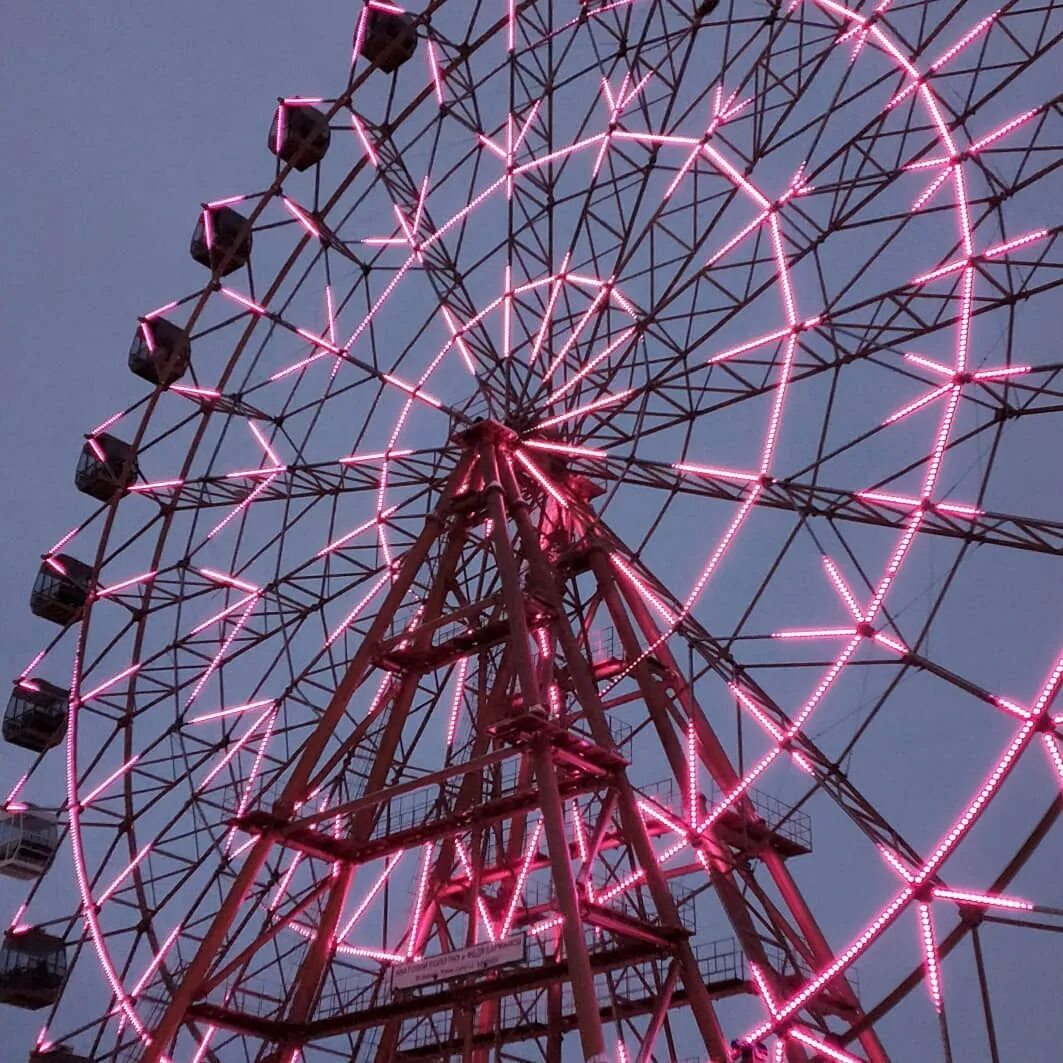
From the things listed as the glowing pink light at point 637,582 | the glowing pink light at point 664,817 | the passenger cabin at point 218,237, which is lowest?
the glowing pink light at point 664,817

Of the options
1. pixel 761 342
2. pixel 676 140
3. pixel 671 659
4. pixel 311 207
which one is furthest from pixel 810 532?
pixel 311 207

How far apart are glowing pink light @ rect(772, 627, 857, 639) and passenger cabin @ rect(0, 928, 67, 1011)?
49.7ft

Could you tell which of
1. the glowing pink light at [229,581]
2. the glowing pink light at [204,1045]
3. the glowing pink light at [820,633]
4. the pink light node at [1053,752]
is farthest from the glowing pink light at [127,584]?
the pink light node at [1053,752]

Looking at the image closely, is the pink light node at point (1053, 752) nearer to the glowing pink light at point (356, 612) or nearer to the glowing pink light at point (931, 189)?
the glowing pink light at point (931, 189)

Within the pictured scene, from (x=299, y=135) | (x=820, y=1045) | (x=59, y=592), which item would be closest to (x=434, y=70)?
(x=299, y=135)

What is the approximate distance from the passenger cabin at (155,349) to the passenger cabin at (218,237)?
1.39 metres

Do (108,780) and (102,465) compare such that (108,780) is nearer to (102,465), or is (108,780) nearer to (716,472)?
(102,465)

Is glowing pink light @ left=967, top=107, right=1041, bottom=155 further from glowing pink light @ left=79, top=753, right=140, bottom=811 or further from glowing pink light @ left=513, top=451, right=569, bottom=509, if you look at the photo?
glowing pink light @ left=79, top=753, right=140, bottom=811

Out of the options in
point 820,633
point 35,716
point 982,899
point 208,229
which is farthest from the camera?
point 35,716

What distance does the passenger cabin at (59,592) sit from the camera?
97.2 feet

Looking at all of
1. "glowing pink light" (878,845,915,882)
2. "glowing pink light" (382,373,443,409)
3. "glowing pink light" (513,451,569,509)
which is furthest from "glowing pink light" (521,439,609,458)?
"glowing pink light" (878,845,915,882)

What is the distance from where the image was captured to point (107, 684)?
2616cm

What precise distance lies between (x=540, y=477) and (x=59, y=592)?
36.1 feet

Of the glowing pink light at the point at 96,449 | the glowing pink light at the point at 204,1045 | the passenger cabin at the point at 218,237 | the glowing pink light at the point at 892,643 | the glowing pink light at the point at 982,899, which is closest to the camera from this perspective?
the glowing pink light at the point at 982,899
